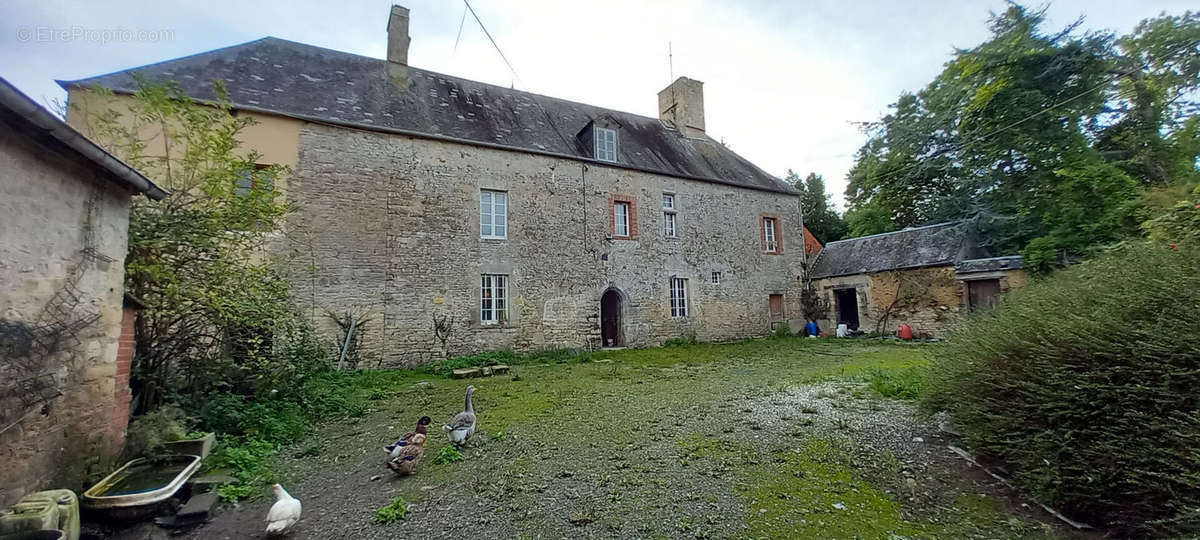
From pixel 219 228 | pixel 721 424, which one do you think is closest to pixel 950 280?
pixel 721 424

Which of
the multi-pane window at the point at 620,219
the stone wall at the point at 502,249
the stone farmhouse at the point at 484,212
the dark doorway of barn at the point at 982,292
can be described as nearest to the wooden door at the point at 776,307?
the stone farmhouse at the point at 484,212

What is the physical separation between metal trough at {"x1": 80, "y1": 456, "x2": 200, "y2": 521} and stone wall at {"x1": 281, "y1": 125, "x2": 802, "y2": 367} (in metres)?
A: 6.72

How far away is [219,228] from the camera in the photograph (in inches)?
199

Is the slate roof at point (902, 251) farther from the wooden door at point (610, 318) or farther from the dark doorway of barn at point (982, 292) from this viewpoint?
the wooden door at point (610, 318)

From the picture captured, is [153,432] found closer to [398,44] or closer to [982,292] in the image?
[398,44]

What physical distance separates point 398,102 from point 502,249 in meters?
4.97

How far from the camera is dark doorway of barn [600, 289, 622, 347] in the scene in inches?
583

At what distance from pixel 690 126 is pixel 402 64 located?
11.0m

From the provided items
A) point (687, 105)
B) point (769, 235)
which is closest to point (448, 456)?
point (769, 235)

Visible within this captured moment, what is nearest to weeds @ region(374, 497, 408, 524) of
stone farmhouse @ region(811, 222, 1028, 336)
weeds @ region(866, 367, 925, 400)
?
weeds @ region(866, 367, 925, 400)

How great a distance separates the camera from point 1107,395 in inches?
115

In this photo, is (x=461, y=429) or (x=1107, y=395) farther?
(x=461, y=429)

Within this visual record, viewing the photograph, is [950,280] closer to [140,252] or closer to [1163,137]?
[1163,137]

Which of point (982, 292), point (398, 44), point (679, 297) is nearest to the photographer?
point (398, 44)
